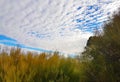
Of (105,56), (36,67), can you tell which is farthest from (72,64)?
(36,67)

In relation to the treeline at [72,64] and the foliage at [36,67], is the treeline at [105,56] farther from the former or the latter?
the foliage at [36,67]

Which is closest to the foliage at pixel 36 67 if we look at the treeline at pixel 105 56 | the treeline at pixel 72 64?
the treeline at pixel 72 64

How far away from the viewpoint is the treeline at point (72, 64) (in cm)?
945

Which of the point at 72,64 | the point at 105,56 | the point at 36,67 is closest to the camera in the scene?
the point at 36,67

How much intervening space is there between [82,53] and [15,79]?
3157mm

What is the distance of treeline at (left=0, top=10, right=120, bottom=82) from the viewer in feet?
31.0

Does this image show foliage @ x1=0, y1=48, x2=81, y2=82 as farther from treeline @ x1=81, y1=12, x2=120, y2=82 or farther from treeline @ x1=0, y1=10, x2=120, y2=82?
treeline @ x1=81, y1=12, x2=120, y2=82

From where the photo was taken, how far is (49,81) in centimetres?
941

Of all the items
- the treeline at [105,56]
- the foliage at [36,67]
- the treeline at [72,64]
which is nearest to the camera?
the foliage at [36,67]

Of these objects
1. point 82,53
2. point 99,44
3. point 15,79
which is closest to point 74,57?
point 82,53

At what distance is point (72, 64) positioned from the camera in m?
11.3

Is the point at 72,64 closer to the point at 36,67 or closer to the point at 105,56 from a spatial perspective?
the point at 105,56

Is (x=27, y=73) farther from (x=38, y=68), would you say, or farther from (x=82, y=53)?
(x=82, y=53)

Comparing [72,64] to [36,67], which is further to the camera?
[72,64]
